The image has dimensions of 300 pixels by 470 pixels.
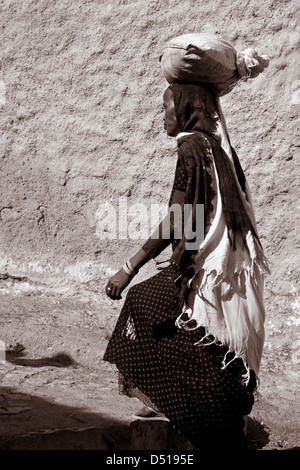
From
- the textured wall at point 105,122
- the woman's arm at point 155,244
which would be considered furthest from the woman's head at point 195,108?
the textured wall at point 105,122

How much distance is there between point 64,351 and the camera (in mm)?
5125

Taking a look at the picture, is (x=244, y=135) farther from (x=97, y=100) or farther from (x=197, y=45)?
(x=197, y=45)

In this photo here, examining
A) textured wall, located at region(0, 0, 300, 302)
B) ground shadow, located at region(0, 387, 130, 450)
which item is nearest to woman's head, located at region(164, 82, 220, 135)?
ground shadow, located at region(0, 387, 130, 450)

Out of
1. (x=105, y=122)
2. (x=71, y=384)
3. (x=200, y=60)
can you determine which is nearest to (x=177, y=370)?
(x=200, y=60)

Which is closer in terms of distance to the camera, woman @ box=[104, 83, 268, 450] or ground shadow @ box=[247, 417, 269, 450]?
woman @ box=[104, 83, 268, 450]

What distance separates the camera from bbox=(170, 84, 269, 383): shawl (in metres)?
3.02

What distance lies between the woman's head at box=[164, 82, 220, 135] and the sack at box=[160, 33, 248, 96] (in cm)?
5

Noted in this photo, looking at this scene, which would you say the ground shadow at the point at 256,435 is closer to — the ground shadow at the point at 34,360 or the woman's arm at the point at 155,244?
the woman's arm at the point at 155,244

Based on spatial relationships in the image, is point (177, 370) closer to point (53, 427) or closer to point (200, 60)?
point (53, 427)

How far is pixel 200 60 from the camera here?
3.10m

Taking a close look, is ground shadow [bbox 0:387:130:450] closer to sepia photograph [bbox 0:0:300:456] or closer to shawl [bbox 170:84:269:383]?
sepia photograph [bbox 0:0:300:456]

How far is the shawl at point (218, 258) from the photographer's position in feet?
9.91

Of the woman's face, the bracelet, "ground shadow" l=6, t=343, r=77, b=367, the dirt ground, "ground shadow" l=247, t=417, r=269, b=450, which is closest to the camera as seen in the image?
the bracelet

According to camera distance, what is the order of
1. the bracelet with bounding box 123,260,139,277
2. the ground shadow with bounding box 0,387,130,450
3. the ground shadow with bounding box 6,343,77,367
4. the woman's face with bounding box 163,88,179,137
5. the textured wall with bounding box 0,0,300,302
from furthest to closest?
the textured wall with bounding box 0,0,300,302 < the ground shadow with bounding box 6,343,77,367 < the ground shadow with bounding box 0,387,130,450 < the woman's face with bounding box 163,88,179,137 < the bracelet with bounding box 123,260,139,277
